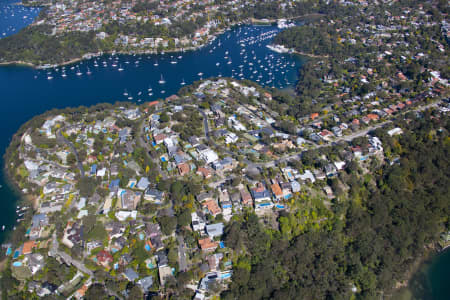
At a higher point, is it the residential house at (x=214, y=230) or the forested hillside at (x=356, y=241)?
the residential house at (x=214, y=230)

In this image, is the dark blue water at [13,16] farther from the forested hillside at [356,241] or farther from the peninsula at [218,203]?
the forested hillside at [356,241]

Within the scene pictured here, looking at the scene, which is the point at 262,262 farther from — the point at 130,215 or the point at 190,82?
the point at 190,82

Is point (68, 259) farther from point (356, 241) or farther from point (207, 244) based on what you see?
point (356, 241)

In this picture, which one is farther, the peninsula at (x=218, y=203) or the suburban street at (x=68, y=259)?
the suburban street at (x=68, y=259)

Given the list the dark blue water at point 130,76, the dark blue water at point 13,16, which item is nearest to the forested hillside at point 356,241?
the dark blue water at point 130,76

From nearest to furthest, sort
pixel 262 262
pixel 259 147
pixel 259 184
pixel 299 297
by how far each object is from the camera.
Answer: pixel 299 297
pixel 262 262
pixel 259 184
pixel 259 147

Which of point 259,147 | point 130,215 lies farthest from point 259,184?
point 130,215
